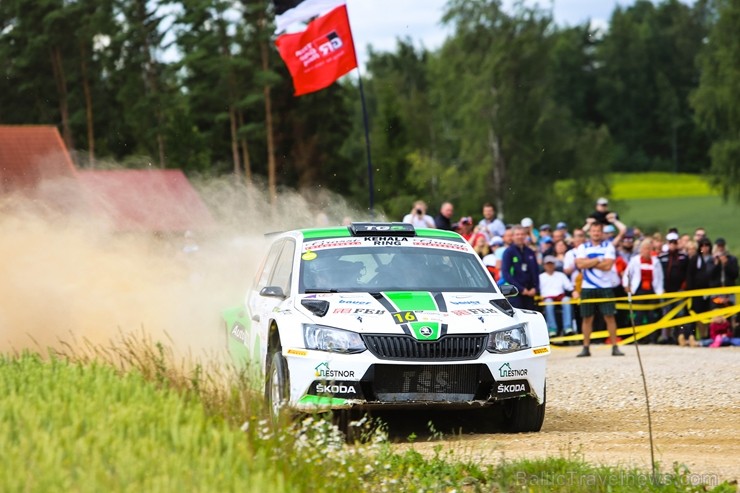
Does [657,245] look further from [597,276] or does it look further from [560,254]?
[597,276]

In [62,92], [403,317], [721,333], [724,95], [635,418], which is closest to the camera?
[403,317]

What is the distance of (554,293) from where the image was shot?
22.6m

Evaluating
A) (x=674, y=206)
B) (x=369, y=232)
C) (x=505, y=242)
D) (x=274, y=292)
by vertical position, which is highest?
(x=369, y=232)

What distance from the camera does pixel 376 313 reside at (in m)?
10.4

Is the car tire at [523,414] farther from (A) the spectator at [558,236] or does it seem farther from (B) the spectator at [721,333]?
(A) the spectator at [558,236]

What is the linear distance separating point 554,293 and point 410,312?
12.6 m

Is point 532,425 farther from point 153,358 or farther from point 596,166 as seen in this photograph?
point 596,166

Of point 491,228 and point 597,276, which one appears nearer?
point 597,276

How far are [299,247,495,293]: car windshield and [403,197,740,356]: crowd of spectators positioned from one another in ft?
22.8

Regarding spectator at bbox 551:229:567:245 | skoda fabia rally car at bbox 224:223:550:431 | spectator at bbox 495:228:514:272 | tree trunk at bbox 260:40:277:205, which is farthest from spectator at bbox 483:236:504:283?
tree trunk at bbox 260:40:277:205

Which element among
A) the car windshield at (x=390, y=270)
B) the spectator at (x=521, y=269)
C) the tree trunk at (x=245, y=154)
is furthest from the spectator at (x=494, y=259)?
the tree trunk at (x=245, y=154)

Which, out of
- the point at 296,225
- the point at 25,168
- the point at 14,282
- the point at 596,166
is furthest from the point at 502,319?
the point at 596,166

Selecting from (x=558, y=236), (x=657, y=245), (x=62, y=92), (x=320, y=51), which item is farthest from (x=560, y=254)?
(x=62, y=92)

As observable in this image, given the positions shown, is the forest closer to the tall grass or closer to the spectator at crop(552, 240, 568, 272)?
the spectator at crop(552, 240, 568, 272)
